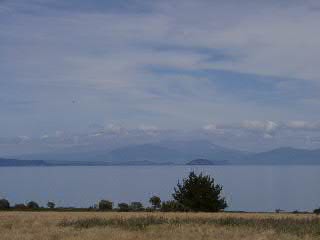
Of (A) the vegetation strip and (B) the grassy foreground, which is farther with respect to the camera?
(A) the vegetation strip

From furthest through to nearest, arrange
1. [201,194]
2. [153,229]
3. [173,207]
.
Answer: [201,194]
[173,207]
[153,229]

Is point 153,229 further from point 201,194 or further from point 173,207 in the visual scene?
point 201,194

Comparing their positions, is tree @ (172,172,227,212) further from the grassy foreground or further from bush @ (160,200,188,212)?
the grassy foreground

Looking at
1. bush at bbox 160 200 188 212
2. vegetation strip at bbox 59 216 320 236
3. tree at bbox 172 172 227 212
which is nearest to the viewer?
vegetation strip at bbox 59 216 320 236

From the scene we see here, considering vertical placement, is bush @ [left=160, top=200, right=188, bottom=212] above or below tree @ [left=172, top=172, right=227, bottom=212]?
below

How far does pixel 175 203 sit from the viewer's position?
40844mm

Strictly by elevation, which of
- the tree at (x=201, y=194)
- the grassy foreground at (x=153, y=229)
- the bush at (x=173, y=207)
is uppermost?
the tree at (x=201, y=194)

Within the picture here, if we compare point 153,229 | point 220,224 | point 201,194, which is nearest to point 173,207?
point 201,194

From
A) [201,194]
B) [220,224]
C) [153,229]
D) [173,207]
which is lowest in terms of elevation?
[153,229]

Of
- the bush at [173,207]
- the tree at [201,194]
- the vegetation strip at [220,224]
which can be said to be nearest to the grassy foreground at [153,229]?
the vegetation strip at [220,224]

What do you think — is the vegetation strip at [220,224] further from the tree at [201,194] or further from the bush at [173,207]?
the tree at [201,194]

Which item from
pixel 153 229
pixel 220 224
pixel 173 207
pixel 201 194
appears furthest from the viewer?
pixel 201 194

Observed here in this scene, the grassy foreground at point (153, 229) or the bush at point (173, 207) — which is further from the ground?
the bush at point (173, 207)

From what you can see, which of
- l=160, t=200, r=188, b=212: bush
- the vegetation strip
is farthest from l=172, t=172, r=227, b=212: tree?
the vegetation strip
